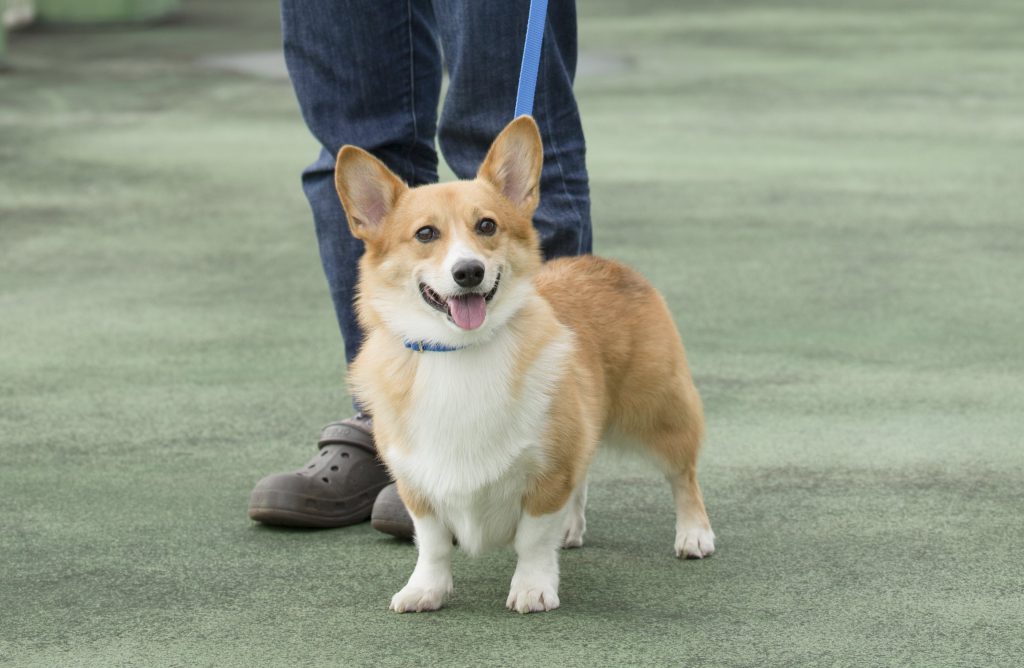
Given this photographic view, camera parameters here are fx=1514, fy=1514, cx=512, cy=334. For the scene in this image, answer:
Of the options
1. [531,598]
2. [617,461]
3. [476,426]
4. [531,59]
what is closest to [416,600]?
[531,598]

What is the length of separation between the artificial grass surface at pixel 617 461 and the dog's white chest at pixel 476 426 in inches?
7.2

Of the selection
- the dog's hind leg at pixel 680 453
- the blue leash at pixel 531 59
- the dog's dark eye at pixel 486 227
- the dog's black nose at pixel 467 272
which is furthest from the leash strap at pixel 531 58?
the dog's hind leg at pixel 680 453

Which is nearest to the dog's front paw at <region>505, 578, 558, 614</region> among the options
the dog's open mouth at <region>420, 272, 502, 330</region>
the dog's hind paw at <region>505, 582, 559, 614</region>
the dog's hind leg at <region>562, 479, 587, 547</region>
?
the dog's hind paw at <region>505, 582, 559, 614</region>

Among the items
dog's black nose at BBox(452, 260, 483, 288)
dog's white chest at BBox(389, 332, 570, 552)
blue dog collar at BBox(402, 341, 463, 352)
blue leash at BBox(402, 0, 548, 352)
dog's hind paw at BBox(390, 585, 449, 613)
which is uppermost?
blue leash at BBox(402, 0, 548, 352)

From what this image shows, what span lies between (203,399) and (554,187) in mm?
1068

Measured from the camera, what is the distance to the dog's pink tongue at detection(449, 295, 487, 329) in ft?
6.58

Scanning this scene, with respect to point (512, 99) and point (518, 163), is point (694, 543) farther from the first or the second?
point (512, 99)

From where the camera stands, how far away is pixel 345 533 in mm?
2463

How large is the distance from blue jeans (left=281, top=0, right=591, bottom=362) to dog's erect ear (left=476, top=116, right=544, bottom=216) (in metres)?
0.31

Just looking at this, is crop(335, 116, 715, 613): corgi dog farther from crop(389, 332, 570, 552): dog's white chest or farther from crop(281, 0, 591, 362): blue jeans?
crop(281, 0, 591, 362): blue jeans

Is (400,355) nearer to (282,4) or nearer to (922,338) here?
(282,4)

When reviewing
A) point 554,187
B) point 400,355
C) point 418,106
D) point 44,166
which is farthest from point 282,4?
point 44,166

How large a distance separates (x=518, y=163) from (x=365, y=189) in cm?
22

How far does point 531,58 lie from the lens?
2.24 m
